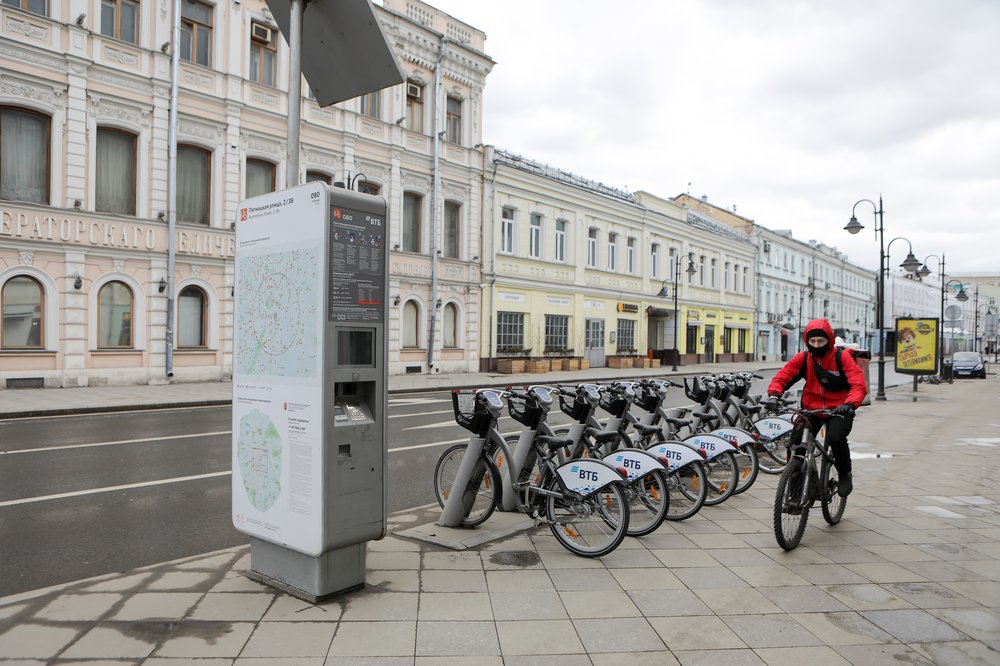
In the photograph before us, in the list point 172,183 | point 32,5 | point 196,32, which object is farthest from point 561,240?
point 32,5

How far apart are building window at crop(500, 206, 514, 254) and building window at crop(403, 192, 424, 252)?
14.5 feet

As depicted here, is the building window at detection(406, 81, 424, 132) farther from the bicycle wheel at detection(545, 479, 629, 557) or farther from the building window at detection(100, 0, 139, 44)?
the bicycle wheel at detection(545, 479, 629, 557)

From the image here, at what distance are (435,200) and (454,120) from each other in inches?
161

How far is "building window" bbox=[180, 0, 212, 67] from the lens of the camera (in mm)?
20016

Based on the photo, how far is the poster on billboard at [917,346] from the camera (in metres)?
23.1

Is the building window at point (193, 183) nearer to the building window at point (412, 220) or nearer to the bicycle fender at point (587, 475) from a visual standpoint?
the building window at point (412, 220)

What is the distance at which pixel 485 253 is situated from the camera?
29359mm

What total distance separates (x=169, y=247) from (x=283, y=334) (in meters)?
16.7

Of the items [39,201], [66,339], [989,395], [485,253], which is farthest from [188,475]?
[989,395]

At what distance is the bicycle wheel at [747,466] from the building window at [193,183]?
17.7 m

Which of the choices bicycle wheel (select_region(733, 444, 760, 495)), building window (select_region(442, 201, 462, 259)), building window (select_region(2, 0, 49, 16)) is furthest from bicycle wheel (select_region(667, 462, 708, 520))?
building window (select_region(442, 201, 462, 259))

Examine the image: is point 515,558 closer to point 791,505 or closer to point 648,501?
point 648,501

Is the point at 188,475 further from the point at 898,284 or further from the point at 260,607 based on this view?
the point at 898,284

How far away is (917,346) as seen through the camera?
2352 cm
